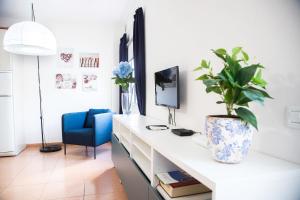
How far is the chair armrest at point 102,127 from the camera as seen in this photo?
3.54m

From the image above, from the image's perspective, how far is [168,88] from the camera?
197cm

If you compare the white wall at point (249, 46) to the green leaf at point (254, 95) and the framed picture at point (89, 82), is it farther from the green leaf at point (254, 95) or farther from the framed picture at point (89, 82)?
the framed picture at point (89, 82)

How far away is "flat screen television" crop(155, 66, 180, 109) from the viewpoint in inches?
70.7

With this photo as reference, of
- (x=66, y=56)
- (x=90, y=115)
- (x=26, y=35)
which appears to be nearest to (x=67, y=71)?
(x=66, y=56)

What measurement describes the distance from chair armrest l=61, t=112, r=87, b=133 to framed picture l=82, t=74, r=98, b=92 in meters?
0.67

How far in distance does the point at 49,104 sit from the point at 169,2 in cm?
351

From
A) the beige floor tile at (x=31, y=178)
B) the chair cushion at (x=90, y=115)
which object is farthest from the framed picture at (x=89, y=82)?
the beige floor tile at (x=31, y=178)

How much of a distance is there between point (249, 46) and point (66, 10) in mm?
3782

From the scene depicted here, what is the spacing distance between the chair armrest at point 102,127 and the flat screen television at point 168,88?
1.65 meters

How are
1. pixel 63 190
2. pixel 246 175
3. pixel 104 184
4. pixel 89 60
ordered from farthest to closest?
pixel 89 60
pixel 104 184
pixel 63 190
pixel 246 175

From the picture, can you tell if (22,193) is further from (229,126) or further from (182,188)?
(229,126)

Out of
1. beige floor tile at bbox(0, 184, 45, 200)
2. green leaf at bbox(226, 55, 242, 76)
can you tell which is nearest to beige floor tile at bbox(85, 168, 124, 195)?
beige floor tile at bbox(0, 184, 45, 200)

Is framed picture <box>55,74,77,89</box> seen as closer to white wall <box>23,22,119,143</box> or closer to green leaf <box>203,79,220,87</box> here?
white wall <box>23,22,119,143</box>

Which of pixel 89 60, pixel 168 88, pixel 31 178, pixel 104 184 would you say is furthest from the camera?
pixel 89 60
